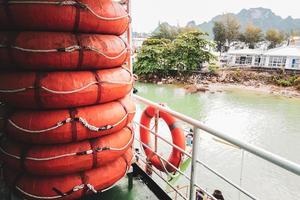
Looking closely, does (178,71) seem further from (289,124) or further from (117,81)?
(117,81)

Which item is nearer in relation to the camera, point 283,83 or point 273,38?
point 283,83

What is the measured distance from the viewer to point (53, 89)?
1.29 metres

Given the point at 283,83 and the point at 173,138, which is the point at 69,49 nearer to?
the point at 173,138

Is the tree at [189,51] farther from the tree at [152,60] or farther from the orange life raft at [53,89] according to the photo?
the orange life raft at [53,89]

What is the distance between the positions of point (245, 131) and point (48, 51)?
44.5 feet

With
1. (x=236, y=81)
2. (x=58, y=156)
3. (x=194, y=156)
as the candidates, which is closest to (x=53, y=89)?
(x=58, y=156)

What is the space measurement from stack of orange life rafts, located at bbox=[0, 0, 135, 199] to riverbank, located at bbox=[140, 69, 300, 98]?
20947 mm

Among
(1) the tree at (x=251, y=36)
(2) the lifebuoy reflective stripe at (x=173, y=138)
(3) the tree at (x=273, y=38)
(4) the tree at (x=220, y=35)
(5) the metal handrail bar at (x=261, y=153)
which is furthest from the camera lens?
(4) the tree at (x=220, y=35)

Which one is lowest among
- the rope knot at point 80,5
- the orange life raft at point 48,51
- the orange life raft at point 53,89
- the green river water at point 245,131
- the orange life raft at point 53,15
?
the green river water at point 245,131

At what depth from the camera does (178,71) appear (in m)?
26.9

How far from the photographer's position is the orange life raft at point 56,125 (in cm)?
132

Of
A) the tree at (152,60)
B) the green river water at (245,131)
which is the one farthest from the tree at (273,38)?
the tree at (152,60)

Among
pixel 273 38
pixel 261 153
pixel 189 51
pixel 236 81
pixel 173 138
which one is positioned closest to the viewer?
pixel 261 153

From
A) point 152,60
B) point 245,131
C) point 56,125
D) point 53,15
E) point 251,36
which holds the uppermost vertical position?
point 251,36
